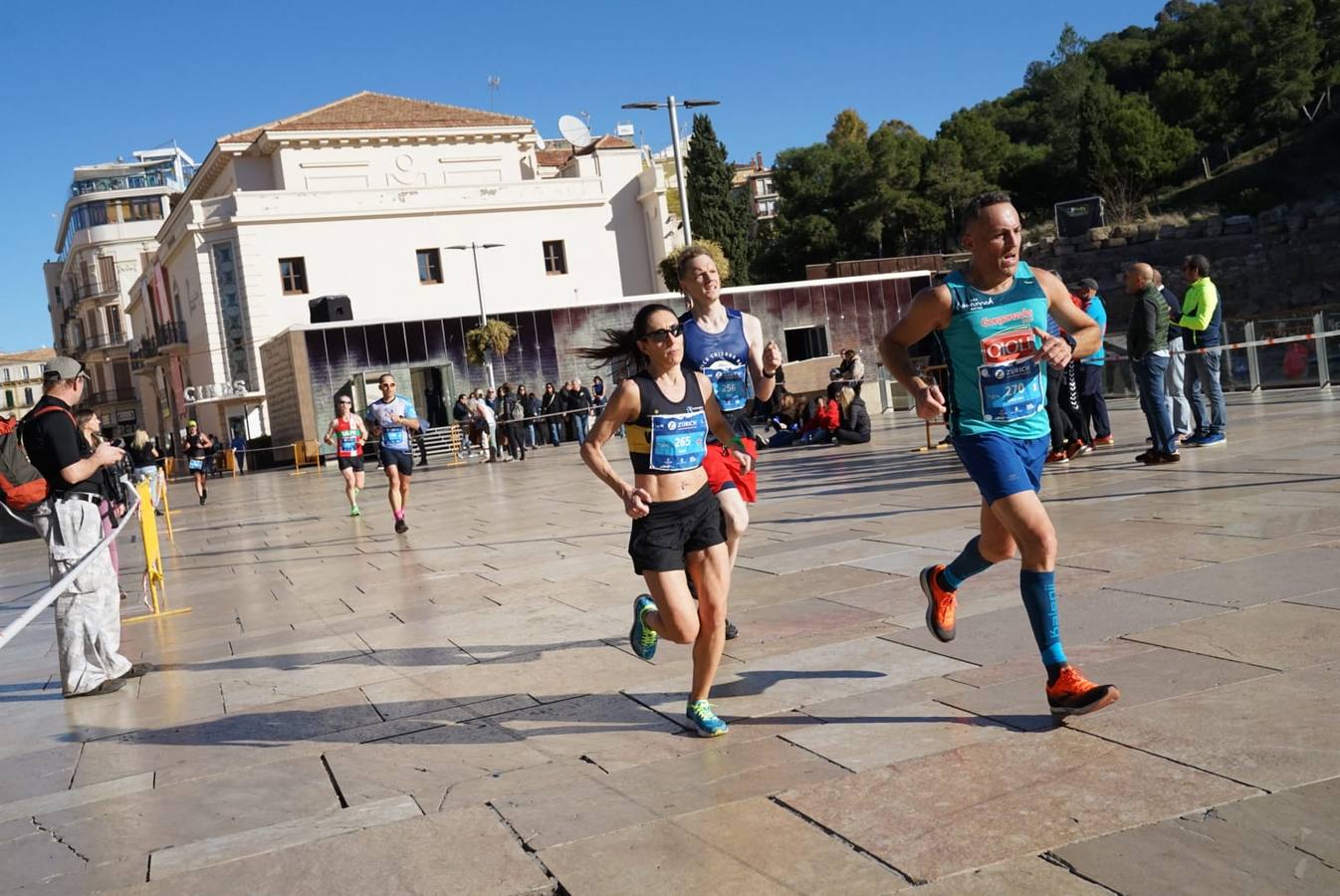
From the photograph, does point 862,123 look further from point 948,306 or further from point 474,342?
point 948,306

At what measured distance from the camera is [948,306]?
450 centimetres

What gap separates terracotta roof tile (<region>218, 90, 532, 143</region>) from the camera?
51500mm

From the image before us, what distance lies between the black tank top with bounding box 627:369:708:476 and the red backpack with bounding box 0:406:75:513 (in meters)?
4.38

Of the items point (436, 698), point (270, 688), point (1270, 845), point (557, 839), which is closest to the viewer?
point (1270, 845)

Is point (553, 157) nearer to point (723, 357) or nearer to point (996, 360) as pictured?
point (723, 357)

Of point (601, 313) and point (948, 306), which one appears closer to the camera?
point (948, 306)

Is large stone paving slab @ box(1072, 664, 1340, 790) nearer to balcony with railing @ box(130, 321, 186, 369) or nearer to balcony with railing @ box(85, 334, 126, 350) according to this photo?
balcony with railing @ box(130, 321, 186, 369)

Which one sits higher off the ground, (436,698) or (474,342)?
(474,342)

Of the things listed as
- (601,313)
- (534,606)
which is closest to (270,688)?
(534,606)

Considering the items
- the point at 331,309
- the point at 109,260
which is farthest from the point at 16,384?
the point at 331,309

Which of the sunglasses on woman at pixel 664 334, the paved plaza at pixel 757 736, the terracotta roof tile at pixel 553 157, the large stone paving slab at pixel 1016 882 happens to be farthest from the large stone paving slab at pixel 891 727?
the terracotta roof tile at pixel 553 157

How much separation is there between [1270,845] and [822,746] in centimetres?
151

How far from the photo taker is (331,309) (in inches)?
1623

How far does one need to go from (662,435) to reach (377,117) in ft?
171
